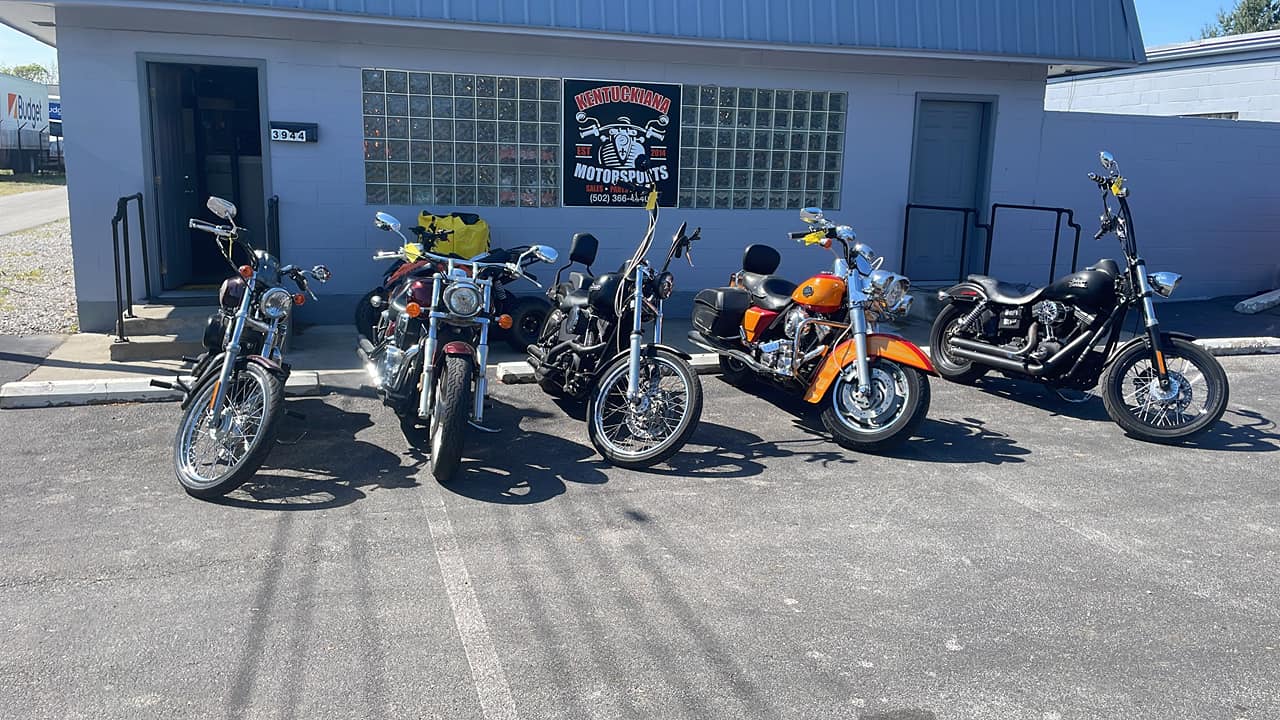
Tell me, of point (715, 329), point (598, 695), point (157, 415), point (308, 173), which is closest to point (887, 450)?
point (715, 329)

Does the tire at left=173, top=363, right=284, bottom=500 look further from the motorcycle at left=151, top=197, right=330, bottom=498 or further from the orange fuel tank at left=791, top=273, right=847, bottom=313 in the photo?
the orange fuel tank at left=791, top=273, right=847, bottom=313

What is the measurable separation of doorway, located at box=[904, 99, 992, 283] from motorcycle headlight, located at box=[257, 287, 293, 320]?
7105 mm

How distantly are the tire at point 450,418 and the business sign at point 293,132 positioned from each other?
A: 15.0 ft

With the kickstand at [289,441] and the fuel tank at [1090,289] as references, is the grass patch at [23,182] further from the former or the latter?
the fuel tank at [1090,289]

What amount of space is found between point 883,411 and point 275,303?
138 inches

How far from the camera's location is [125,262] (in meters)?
8.45

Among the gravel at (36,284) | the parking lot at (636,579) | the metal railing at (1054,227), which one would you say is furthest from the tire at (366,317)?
the metal railing at (1054,227)

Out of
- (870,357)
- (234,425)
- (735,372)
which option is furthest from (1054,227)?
(234,425)

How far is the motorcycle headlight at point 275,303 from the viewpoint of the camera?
545cm

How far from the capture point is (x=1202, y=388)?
22.2 feet

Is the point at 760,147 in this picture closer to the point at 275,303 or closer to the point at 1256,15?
the point at 275,303

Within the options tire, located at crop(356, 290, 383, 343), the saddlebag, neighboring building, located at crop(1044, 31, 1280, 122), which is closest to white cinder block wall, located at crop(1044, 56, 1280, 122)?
neighboring building, located at crop(1044, 31, 1280, 122)

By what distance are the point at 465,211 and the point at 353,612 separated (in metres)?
6.23

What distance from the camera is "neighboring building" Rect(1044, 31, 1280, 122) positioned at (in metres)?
14.2
